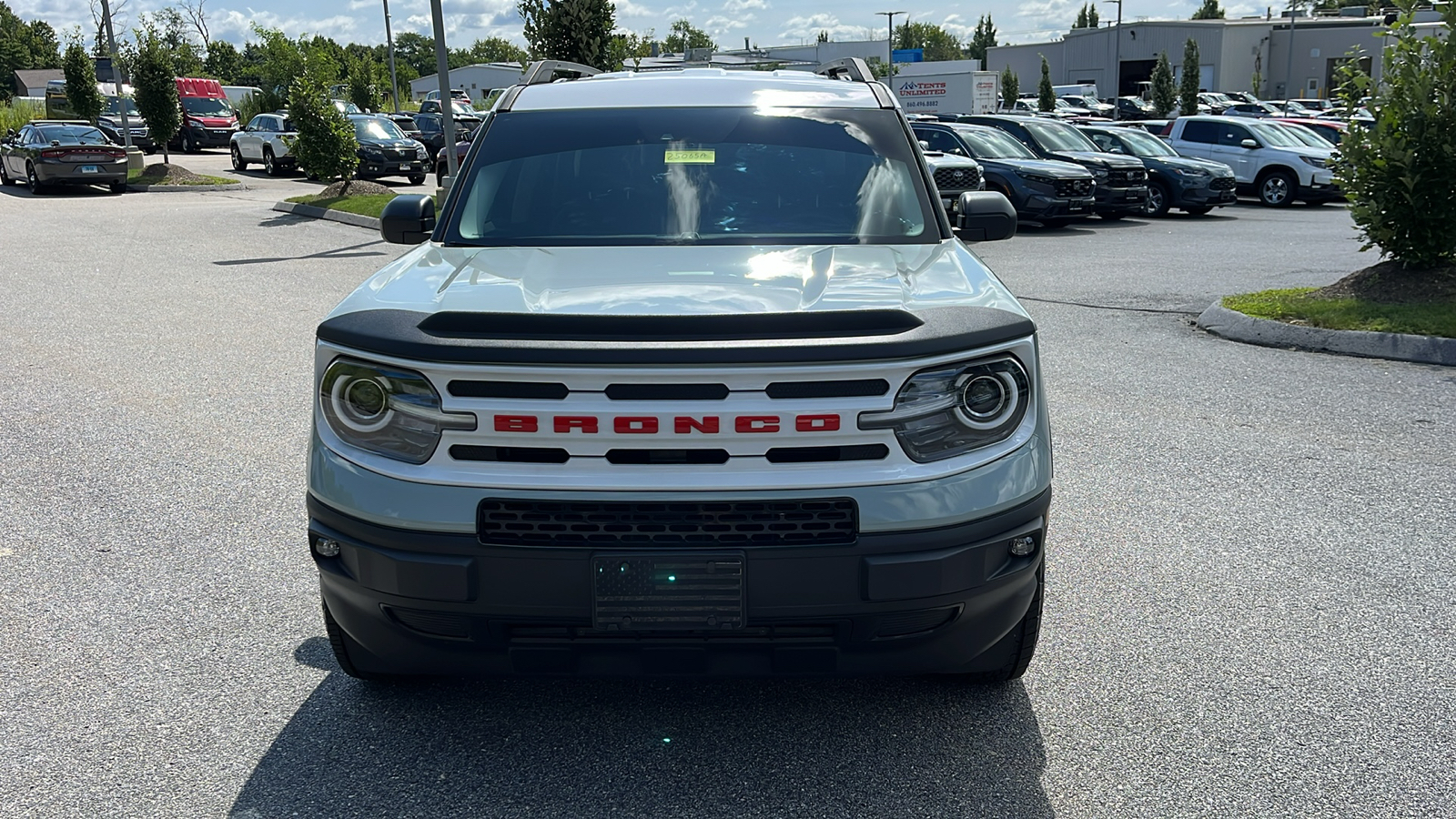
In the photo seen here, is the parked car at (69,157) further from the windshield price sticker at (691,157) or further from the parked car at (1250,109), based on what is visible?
the parked car at (1250,109)

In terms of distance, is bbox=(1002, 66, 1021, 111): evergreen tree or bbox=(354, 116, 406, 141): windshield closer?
bbox=(354, 116, 406, 141): windshield

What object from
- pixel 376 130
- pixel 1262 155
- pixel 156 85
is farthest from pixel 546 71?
pixel 156 85

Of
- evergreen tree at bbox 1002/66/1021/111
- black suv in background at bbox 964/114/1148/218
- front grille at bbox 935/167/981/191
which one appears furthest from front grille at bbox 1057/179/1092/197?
evergreen tree at bbox 1002/66/1021/111

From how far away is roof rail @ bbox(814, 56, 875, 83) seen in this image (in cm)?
539

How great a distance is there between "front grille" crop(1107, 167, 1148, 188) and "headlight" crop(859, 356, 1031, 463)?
17957 mm

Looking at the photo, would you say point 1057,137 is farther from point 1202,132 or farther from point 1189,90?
point 1189,90

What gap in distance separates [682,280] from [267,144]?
30321 millimetres

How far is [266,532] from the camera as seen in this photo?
5.13m

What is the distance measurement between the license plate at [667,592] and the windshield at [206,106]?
4333 centimetres

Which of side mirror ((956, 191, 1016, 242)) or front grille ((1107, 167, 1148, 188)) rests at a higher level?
side mirror ((956, 191, 1016, 242))

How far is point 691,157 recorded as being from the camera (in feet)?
14.5

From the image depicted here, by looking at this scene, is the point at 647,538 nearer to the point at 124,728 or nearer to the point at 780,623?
the point at 780,623

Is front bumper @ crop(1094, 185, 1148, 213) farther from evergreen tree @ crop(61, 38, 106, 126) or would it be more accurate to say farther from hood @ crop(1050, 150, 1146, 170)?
evergreen tree @ crop(61, 38, 106, 126)

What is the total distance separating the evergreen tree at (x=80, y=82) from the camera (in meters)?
32.3
